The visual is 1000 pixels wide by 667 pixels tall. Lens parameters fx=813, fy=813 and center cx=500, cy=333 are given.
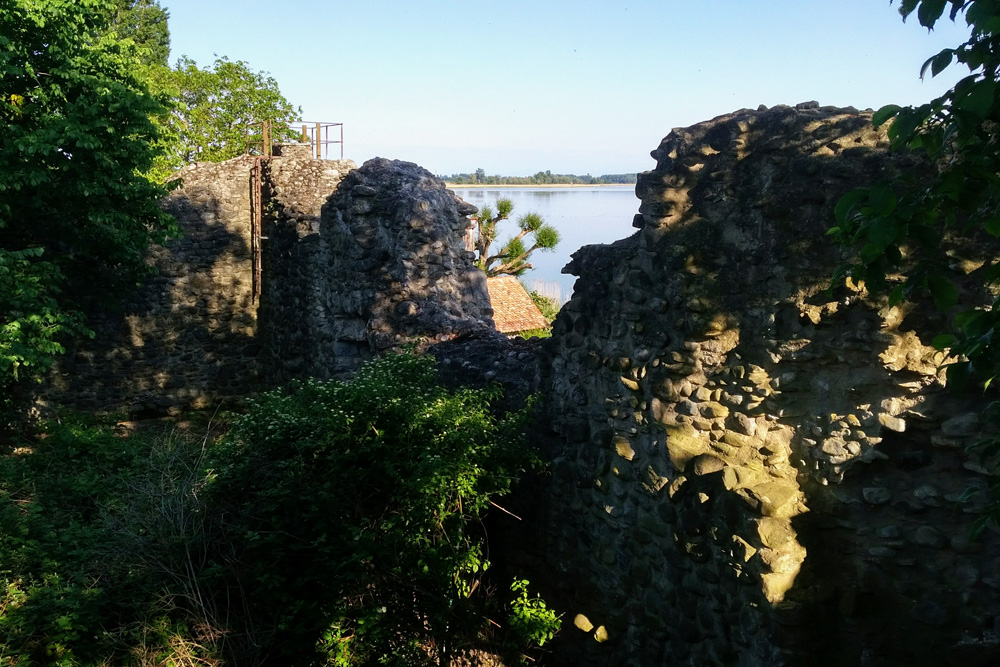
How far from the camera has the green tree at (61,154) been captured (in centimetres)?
867

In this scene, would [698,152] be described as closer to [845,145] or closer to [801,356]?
[845,145]

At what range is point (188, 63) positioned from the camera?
29688mm

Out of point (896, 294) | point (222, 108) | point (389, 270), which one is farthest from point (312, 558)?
point (222, 108)

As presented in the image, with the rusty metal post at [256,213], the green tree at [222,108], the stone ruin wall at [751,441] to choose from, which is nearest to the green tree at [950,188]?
the stone ruin wall at [751,441]

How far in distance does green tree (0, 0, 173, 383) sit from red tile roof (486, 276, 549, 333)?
14.6 m

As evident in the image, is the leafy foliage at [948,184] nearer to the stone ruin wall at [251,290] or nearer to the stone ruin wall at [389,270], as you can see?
the stone ruin wall at [389,270]

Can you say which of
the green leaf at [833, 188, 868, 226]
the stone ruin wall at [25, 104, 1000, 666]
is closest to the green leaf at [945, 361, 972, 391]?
the green leaf at [833, 188, 868, 226]

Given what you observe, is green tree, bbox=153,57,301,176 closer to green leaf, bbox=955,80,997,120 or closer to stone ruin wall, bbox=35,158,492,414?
stone ruin wall, bbox=35,158,492,414

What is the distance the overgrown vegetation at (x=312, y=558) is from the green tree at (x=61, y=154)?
3.84 metres

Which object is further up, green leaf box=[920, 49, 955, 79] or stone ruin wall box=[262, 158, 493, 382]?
green leaf box=[920, 49, 955, 79]

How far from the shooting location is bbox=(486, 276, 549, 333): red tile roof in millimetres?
24375

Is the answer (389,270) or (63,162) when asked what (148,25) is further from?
(389,270)

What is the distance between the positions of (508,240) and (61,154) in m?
25.7

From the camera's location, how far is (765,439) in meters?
4.17
